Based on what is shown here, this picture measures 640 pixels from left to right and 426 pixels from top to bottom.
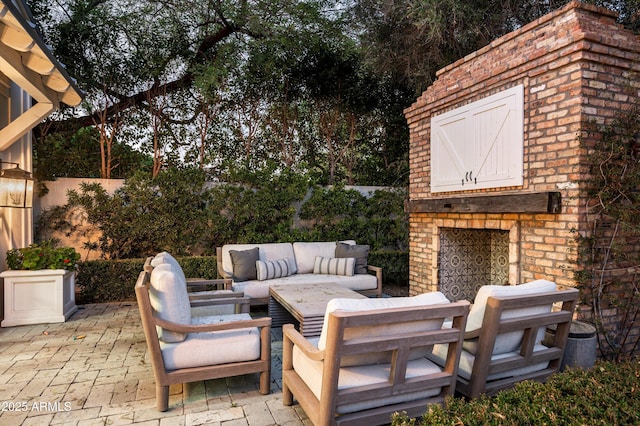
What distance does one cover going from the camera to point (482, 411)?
155 centimetres

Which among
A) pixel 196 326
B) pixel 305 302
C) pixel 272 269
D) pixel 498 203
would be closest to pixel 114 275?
pixel 272 269

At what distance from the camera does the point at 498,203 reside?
3986 mm

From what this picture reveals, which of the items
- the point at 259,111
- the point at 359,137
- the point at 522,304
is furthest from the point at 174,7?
the point at 522,304

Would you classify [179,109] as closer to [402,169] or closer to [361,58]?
[361,58]

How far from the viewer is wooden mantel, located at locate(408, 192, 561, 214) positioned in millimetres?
3453

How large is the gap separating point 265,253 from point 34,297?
3.02 meters

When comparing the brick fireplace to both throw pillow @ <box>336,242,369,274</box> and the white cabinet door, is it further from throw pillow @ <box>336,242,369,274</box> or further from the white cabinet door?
throw pillow @ <box>336,242,369,274</box>

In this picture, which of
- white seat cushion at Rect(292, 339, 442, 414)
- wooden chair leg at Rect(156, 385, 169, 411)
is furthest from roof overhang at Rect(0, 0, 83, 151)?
white seat cushion at Rect(292, 339, 442, 414)

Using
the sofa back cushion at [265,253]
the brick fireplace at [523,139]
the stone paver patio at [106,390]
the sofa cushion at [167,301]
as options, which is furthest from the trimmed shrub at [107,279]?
the brick fireplace at [523,139]

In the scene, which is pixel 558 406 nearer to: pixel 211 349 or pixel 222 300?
pixel 211 349

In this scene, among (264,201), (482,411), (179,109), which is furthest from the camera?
(179,109)

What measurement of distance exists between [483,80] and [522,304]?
289 centimetres

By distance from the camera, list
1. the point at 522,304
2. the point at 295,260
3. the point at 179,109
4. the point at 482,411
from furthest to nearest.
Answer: the point at 179,109 < the point at 295,260 < the point at 522,304 < the point at 482,411

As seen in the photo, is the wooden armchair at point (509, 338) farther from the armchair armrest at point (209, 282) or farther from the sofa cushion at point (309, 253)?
the sofa cushion at point (309, 253)
